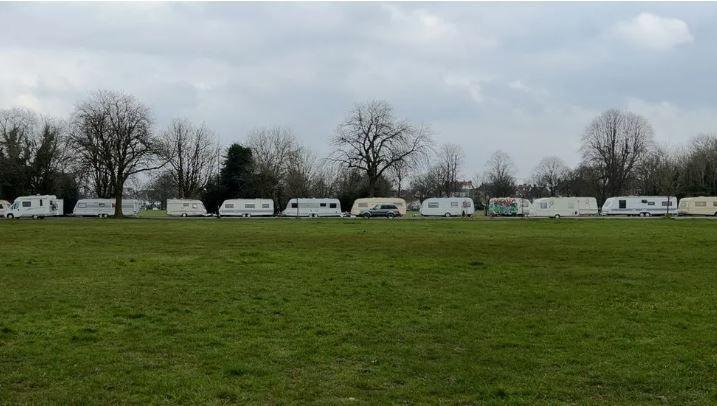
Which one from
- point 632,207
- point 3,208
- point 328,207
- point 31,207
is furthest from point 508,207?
point 3,208

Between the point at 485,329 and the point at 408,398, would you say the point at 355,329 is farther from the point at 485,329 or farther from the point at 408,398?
the point at 408,398

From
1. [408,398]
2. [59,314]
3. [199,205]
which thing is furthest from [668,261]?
[199,205]

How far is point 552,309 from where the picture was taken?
11.0 m

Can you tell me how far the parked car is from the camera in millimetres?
71625

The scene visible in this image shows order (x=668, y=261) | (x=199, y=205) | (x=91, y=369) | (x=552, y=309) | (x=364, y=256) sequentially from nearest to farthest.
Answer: (x=91, y=369) < (x=552, y=309) < (x=668, y=261) < (x=364, y=256) < (x=199, y=205)

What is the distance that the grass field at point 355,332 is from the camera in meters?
6.22

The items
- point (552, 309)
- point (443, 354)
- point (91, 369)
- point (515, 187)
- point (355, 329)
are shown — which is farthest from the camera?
point (515, 187)

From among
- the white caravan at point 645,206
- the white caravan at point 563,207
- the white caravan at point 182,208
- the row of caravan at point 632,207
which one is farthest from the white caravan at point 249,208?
the white caravan at point 645,206

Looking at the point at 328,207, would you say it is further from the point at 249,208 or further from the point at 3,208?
the point at 3,208

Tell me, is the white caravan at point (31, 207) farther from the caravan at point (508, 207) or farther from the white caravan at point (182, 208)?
the caravan at point (508, 207)

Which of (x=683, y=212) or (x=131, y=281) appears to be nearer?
(x=131, y=281)

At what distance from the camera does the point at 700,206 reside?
6850cm

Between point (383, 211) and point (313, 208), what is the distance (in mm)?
9220

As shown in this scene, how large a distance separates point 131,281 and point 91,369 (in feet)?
25.2
